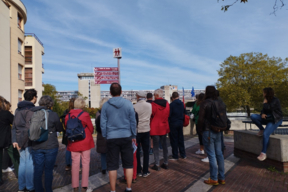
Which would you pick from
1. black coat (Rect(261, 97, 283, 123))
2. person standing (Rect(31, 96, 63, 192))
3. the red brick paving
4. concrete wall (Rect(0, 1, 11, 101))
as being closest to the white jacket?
the red brick paving

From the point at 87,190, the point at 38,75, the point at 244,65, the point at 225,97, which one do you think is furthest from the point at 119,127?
the point at 38,75

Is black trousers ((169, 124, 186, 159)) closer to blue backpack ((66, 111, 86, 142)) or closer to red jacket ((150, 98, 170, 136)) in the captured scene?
red jacket ((150, 98, 170, 136))

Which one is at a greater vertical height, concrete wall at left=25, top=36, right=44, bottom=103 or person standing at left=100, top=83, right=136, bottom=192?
concrete wall at left=25, top=36, right=44, bottom=103

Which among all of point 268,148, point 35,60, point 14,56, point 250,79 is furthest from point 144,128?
point 35,60

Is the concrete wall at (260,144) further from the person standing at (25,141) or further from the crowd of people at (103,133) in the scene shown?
the person standing at (25,141)

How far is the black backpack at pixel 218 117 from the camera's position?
384 centimetres

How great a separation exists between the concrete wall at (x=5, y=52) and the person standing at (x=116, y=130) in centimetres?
2039

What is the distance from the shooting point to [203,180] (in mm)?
4207

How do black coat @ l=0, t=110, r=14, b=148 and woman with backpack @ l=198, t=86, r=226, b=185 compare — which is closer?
woman with backpack @ l=198, t=86, r=226, b=185

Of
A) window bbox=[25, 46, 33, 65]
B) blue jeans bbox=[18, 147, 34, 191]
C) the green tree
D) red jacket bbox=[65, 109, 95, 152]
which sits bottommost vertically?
blue jeans bbox=[18, 147, 34, 191]

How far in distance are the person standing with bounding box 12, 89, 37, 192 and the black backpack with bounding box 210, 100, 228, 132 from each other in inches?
131

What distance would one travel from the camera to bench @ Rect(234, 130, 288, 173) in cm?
439

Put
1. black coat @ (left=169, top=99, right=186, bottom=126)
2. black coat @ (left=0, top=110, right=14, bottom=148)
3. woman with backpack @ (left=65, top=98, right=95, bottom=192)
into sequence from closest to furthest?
woman with backpack @ (left=65, top=98, right=95, bottom=192)
black coat @ (left=0, top=110, right=14, bottom=148)
black coat @ (left=169, top=99, right=186, bottom=126)

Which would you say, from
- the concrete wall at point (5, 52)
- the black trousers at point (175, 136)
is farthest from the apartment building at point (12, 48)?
the black trousers at point (175, 136)
